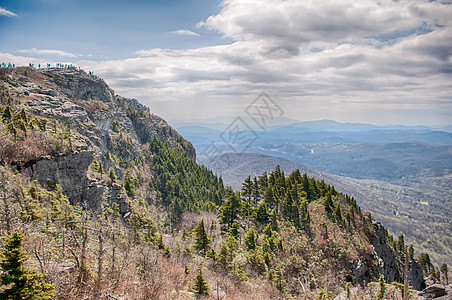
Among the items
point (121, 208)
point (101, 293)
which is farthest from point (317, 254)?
point (121, 208)

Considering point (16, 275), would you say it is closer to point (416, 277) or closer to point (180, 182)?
point (180, 182)

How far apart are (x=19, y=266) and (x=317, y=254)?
33736 mm

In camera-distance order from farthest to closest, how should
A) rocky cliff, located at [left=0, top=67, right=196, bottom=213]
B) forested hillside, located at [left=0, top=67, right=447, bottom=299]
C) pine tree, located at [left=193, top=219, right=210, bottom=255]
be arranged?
rocky cliff, located at [left=0, top=67, right=196, bottom=213] → pine tree, located at [left=193, top=219, right=210, bottom=255] → forested hillside, located at [left=0, top=67, right=447, bottom=299]

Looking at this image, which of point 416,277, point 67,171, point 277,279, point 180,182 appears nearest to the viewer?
point 277,279

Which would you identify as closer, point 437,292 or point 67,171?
point 437,292

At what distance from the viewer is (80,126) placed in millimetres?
61688

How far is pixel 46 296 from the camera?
6270mm

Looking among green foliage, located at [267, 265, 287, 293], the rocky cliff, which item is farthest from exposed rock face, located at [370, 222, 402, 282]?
the rocky cliff

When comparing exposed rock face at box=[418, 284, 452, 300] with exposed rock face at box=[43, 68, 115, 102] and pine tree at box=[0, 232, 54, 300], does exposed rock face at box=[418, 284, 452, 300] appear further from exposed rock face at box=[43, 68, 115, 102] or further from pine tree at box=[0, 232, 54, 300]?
exposed rock face at box=[43, 68, 115, 102]

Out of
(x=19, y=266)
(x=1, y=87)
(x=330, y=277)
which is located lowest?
(x=330, y=277)

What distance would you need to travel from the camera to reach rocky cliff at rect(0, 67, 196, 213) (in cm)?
3703

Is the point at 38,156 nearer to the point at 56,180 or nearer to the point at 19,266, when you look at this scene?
the point at 56,180

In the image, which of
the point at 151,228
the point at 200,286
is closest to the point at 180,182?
the point at 151,228

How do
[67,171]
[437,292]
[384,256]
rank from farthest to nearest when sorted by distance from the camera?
[384,256] < [67,171] < [437,292]
